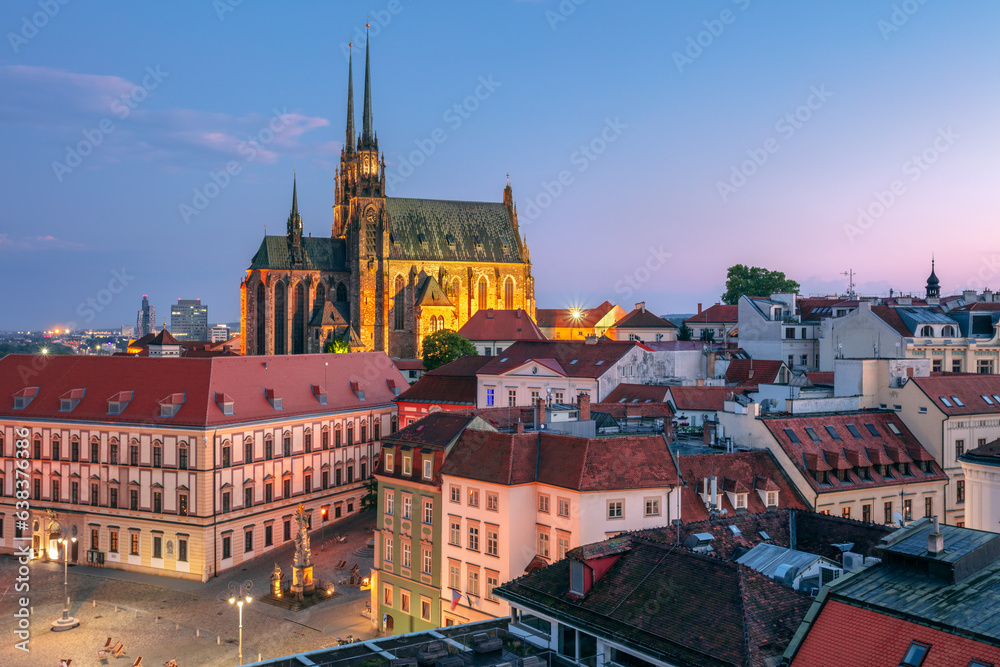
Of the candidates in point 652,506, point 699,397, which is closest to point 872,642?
point 652,506

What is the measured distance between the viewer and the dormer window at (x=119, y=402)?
64000 mm

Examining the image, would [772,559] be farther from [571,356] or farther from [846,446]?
[571,356]

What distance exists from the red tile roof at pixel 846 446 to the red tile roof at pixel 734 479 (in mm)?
1067

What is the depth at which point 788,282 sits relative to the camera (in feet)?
464

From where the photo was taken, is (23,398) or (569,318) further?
(569,318)

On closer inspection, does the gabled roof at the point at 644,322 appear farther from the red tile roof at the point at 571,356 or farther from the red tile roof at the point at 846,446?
the red tile roof at the point at 846,446

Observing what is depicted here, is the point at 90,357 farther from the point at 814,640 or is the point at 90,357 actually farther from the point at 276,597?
the point at 814,640

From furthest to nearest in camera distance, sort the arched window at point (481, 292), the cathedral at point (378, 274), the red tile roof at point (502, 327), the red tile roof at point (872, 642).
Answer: the arched window at point (481, 292)
the cathedral at point (378, 274)
the red tile roof at point (502, 327)
the red tile roof at point (872, 642)

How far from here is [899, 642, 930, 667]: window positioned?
64.7 feet

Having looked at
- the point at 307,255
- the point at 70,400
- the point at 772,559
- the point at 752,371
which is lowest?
the point at 772,559

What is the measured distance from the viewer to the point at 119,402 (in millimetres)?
64062

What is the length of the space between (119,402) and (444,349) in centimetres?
5671

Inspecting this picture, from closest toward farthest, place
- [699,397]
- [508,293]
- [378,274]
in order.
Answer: [699,397], [378,274], [508,293]

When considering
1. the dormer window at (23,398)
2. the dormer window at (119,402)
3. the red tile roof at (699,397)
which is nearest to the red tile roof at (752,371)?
the red tile roof at (699,397)
